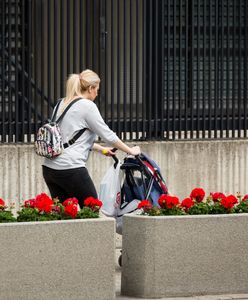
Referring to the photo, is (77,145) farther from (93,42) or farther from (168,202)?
(93,42)

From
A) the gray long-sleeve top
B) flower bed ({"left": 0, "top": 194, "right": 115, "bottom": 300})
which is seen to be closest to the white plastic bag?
the gray long-sleeve top

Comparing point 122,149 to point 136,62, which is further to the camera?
point 136,62

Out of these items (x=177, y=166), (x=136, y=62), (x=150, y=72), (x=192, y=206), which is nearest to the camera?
(x=192, y=206)

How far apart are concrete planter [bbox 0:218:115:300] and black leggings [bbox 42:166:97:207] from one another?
1.34 meters

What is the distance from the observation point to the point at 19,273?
10.3 metres

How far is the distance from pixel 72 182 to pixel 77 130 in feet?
1.49

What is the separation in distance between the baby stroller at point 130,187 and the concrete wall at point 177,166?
265 centimetres

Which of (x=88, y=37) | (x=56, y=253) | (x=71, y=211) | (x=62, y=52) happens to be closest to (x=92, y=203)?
(x=71, y=211)

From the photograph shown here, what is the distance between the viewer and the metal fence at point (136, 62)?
51.0ft

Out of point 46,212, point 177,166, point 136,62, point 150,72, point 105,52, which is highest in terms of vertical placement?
point 105,52

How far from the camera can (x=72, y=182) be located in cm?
1195

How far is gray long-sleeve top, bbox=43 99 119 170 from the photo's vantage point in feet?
39.1

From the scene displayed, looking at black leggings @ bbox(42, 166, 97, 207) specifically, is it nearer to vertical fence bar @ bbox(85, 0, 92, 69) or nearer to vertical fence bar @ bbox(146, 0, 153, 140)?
vertical fence bar @ bbox(85, 0, 92, 69)

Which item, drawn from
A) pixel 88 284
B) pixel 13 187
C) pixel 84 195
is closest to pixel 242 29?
pixel 13 187
